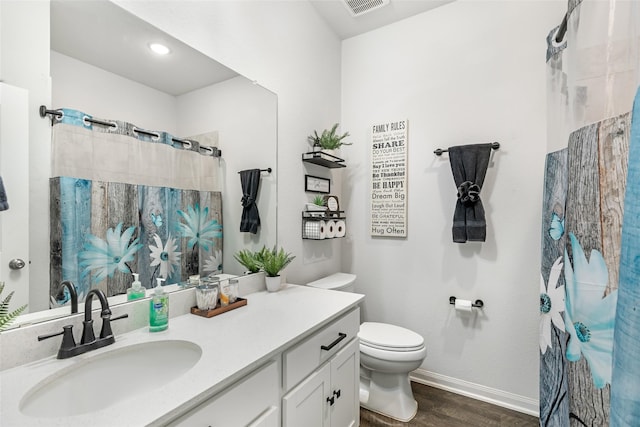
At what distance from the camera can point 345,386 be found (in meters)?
1.45

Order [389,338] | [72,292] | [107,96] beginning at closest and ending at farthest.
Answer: [72,292] → [107,96] → [389,338]

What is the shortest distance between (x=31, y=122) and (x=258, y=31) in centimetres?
127

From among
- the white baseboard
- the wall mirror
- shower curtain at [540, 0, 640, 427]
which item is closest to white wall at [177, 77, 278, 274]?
the wall mirror

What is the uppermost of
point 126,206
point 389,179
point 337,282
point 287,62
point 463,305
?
point 287,62

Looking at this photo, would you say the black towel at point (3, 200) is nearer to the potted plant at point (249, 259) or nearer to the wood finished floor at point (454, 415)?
the potted plant at point (249, 259)

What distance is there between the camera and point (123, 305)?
3.48ft

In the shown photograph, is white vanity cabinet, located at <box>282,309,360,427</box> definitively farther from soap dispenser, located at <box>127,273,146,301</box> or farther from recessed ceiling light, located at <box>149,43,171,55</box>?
recessed ceiling light, located at <box>149,43,171,55</box>

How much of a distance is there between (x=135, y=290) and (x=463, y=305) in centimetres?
191

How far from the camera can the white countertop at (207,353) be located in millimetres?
619

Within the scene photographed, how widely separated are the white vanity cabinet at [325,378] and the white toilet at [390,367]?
260 mm

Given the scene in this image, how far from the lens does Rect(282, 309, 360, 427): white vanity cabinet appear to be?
1082 millimetres

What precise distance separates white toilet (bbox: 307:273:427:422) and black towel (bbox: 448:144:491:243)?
0.75 metres

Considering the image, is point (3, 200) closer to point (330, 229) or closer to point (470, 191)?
point (330, 229)

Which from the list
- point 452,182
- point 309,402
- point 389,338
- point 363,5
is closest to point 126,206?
point 309,402
